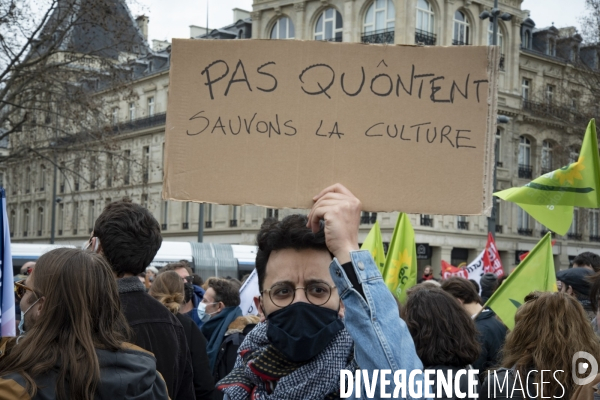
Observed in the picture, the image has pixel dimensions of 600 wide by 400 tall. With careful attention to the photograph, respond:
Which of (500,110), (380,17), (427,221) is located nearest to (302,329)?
(427,221)

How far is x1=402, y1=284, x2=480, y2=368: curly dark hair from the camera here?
14.3ft

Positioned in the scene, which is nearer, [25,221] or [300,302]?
[300,302]

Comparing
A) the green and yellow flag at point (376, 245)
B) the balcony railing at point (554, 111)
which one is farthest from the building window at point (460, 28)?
the green and yellow flag at point (376, 245)

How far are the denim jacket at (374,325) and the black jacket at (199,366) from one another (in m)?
2.57

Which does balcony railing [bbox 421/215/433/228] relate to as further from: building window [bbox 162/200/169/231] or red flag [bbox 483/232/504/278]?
red flag [bbox 483/232/504/278]

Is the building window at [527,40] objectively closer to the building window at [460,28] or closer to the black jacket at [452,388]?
the building window at [460,28]

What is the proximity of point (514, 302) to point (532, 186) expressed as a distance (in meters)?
0.84

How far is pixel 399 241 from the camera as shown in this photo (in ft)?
27.8

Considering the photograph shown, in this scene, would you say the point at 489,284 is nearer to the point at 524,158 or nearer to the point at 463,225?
the point at 463,225

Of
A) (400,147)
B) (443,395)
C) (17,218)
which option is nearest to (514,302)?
(443,395)

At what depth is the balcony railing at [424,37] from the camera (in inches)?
1550

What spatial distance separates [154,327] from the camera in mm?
3955

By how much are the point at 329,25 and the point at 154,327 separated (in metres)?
38.6

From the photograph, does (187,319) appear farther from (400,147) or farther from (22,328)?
(400,147)
